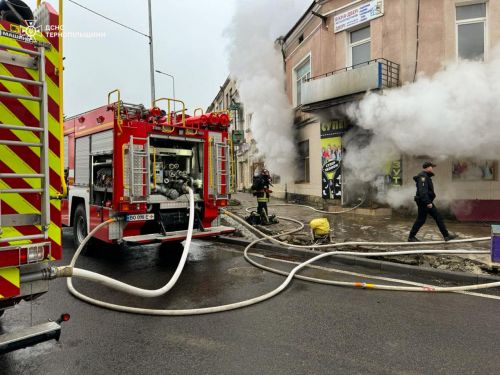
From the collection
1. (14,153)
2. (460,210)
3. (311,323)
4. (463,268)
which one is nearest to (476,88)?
(460,210)

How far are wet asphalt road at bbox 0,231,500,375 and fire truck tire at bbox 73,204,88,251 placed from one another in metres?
2.39

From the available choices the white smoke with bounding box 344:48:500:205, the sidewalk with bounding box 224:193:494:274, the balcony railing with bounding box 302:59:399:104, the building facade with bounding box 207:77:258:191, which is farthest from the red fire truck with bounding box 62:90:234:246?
the building facade with bounding box 207:77:258:191

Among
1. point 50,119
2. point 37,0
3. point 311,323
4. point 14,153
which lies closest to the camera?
point 14,153

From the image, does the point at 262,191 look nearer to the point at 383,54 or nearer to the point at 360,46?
the point at 383,54

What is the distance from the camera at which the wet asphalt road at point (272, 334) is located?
3004 millimetres

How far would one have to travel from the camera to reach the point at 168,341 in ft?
11.4

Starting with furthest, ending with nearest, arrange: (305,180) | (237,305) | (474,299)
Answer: (305,180), (474,299), (237,305)

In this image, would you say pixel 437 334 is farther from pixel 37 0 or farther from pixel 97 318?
pixel 37 0

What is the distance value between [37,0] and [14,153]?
52.2 inches

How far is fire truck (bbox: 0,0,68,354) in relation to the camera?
2.56 m

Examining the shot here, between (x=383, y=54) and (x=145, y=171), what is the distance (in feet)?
29.5

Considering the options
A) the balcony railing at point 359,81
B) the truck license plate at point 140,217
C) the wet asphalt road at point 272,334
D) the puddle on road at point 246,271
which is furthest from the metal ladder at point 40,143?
the balcony railing at point 359,81

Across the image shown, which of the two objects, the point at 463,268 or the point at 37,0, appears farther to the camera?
the point at 463,268

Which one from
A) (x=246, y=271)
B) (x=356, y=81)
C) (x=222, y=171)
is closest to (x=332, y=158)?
(x=356, y=81)
